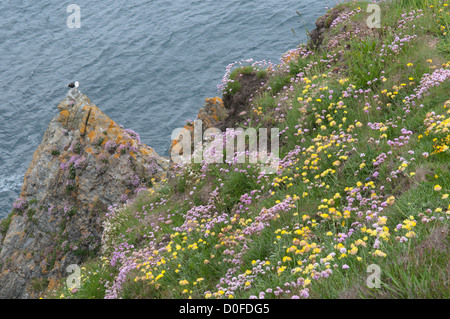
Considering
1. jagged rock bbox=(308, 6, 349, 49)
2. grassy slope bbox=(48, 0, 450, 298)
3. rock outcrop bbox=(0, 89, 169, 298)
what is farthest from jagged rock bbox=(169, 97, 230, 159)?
jagged rock bbox=(308, 6, 349, 49)

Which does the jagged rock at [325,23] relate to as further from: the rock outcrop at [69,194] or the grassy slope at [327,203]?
the rock outcrop at [69,194]

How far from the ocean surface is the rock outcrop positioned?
6195mm

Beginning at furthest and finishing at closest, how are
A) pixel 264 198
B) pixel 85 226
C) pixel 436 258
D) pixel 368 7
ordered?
pixel 85 226
pixel 368 7
pixel 264 198
pixel 436 258

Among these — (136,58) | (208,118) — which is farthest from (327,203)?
(136,58)

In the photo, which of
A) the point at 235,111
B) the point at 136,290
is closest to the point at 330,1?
the point at 235,111

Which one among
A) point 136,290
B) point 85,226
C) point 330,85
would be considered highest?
point 330,85

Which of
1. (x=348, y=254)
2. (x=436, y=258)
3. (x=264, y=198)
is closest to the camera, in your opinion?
(x=436, y=258)

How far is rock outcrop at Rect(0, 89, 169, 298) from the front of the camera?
12914 millimetres

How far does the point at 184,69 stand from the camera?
26266 millimetres

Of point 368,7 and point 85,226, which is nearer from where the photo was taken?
point 368,7

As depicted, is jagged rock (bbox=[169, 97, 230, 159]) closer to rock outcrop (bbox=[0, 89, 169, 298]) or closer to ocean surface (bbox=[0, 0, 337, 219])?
rock outcrop (bbox=[0, 89, 169, 298])

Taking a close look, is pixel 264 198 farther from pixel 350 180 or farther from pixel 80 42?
Answer: pixel 80 42

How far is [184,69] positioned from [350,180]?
21.3 metres

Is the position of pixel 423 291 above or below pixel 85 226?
above
